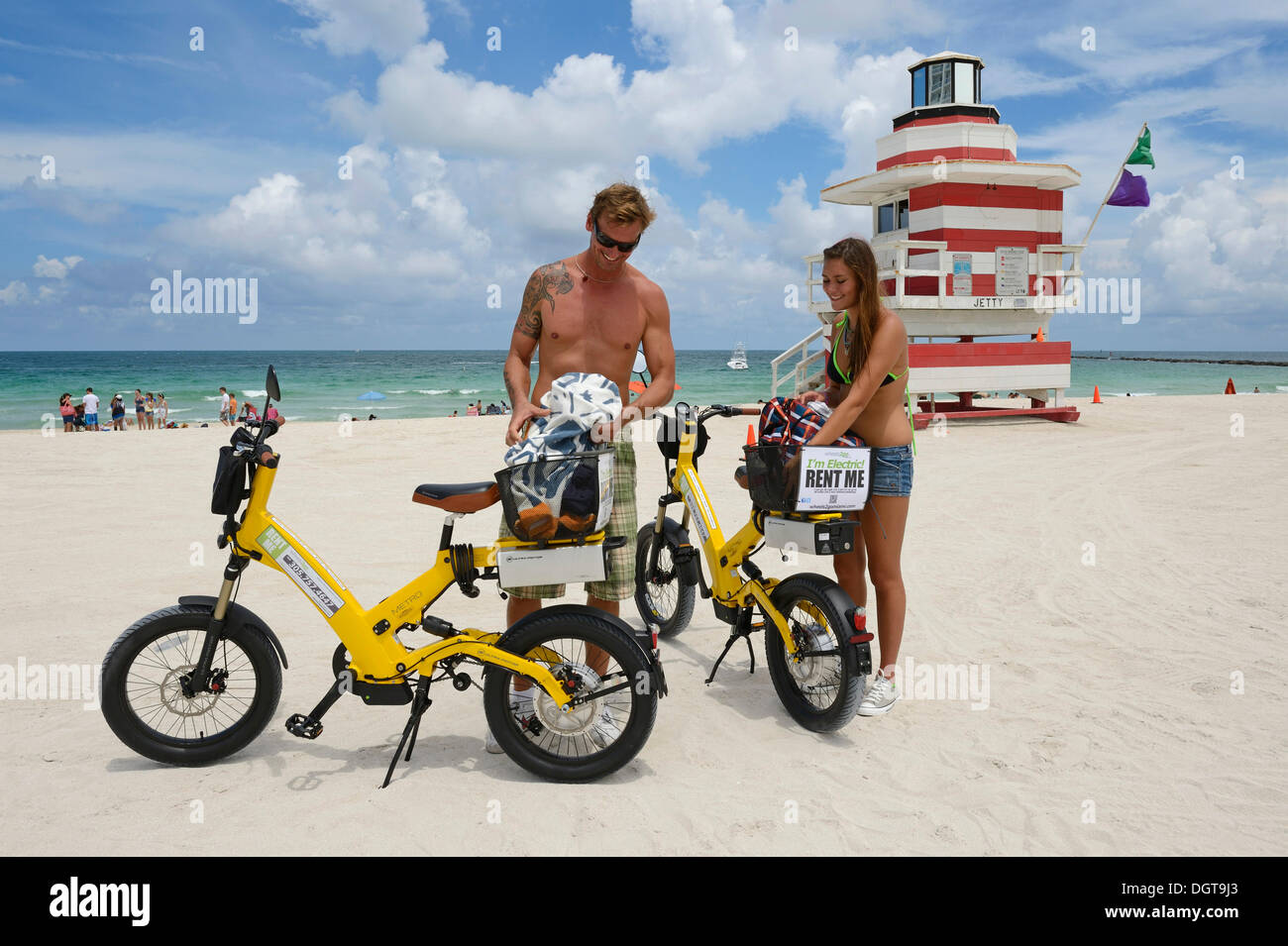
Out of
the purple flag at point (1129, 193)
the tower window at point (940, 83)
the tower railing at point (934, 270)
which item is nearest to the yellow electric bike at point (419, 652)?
the tower railing at point (934, 270)

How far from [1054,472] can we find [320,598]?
1056 cm

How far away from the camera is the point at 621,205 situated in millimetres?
3602

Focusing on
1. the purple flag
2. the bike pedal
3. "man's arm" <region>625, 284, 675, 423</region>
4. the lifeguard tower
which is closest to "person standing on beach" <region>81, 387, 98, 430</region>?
the lifeguard tower

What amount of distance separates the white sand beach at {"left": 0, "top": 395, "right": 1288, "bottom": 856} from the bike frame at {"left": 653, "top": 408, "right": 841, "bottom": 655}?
551 mm

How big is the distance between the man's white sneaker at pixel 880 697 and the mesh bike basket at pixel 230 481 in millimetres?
2776

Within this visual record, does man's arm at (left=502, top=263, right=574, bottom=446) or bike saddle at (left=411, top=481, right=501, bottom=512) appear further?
man's arm at (left=502, top=263, right=574, bottom=446)

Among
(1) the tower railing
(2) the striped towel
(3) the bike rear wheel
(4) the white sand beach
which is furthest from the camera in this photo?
(1) the tower railing

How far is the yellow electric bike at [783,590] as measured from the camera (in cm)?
372

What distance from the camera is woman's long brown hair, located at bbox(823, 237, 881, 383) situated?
12.6 ft

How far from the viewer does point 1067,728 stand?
3924 millimetres

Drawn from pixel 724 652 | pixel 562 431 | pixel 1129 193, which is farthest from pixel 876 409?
pixel 1129 193

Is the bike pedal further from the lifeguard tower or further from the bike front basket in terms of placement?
the lifeguard tower

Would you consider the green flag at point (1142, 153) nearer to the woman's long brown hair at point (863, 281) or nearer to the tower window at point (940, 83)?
the tower window at point (940, 83)
